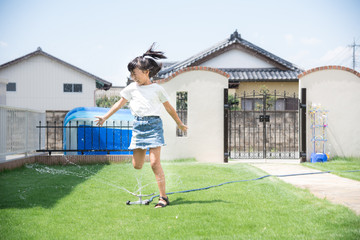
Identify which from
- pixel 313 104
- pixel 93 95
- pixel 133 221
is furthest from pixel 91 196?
pixel 93 95

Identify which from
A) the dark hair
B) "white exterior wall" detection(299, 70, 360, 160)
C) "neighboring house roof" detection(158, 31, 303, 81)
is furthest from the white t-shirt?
"neighboring house roof" detection(158, 31, 303, 81)

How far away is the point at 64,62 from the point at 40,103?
277cm

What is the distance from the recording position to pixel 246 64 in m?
16.6

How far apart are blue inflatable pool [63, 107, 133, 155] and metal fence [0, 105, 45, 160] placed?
2.74ft

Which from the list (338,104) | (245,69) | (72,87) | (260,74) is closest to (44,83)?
(72,87)

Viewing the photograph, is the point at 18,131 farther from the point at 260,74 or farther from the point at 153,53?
the point at 260,74

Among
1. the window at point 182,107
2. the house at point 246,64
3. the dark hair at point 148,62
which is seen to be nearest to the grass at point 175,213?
the dark hair at point 148,62

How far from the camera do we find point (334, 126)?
9227 millimetres

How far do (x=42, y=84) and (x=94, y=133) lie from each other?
13406 millimetres

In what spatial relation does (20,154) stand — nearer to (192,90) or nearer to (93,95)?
(192,90)

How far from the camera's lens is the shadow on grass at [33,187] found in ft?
13.7

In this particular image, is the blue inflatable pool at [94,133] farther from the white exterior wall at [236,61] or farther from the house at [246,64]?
the white exterior wall at [236,61]

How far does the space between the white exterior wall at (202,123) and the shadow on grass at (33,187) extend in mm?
2767

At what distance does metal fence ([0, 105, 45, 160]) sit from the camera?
728 centimetres
